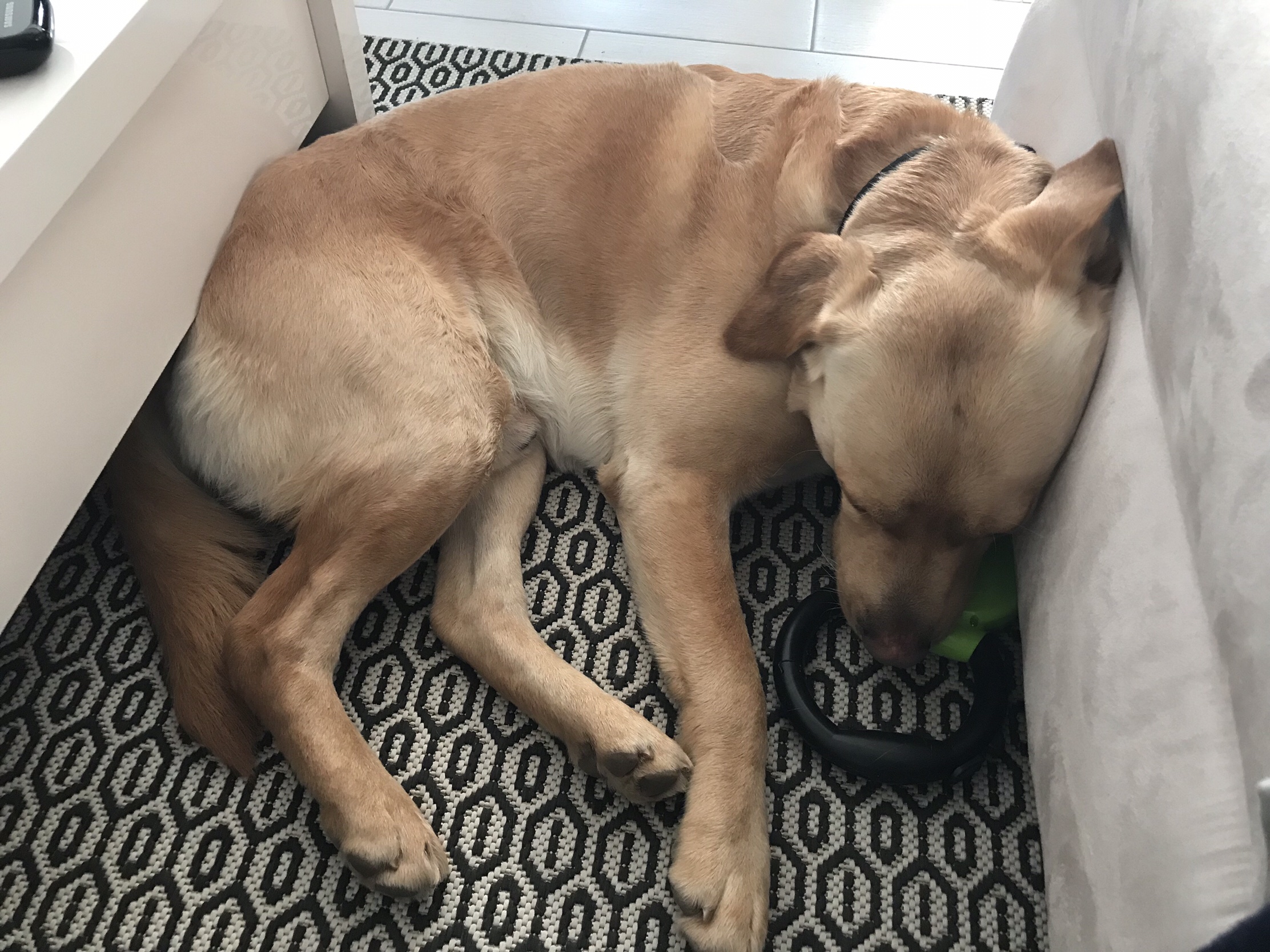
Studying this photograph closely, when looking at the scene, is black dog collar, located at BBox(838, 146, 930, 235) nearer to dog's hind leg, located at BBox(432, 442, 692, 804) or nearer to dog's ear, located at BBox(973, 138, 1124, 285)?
dog's ear, located at BBox(973, 138, 1124, 285)

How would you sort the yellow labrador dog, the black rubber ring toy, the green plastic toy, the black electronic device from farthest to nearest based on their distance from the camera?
1. the green plastic toy
2. the black rubber ring toy
3. the yellow labrador dog
4. the black electronic device

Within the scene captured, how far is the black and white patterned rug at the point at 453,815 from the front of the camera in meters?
1.16

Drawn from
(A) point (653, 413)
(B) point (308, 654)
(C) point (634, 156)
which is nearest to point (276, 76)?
(C) point (634, 156)

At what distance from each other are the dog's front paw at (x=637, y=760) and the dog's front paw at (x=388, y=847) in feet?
0.74

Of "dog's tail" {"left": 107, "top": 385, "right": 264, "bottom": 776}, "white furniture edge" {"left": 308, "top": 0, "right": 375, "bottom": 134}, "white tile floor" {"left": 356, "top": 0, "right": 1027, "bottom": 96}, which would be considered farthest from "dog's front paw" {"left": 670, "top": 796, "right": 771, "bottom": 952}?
"white tile floor" {"left": 356, "top": 0, "right": 1027, "bottom": 96}

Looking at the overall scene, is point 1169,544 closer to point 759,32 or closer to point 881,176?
point 881,176

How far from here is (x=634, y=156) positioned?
1.49 meters

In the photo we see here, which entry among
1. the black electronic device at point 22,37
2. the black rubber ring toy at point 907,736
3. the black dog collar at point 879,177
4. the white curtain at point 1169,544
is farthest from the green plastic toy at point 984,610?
the black electronic device at point 22,37

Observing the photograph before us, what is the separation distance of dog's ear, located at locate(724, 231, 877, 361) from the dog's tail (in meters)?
0.77

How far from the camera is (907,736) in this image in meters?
1.26

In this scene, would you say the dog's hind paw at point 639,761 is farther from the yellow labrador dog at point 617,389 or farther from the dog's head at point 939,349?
the dog's head at point 939,349

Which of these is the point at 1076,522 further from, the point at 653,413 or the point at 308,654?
the point at 308,654

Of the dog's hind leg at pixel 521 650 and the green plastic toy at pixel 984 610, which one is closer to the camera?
the dog's hind leg at pixel 521 650

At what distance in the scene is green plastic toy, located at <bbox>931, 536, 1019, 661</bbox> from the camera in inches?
52.9
